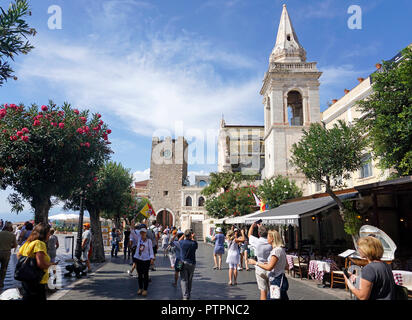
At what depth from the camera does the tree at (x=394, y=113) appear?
9.34 metres

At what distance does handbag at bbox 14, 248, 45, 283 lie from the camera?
398cm

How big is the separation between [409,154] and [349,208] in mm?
2720

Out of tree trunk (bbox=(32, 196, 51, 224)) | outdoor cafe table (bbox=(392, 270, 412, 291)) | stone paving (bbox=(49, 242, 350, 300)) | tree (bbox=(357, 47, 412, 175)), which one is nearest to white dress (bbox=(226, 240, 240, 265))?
stone paving (bbox=(49, 242, 350, 300))

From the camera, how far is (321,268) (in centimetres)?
910

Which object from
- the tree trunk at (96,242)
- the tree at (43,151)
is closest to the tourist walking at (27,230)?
the tree at (43,151)

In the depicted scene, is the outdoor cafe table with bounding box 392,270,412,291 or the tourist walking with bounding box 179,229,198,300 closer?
the tourist walking with bounding box 179,229,198,300

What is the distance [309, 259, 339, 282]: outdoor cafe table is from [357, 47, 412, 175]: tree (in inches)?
157

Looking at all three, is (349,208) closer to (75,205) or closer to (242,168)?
(75,205)

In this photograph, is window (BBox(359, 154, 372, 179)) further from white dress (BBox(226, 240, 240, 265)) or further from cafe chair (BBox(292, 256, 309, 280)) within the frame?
white dress (BBox(226, 240, 240, 265))

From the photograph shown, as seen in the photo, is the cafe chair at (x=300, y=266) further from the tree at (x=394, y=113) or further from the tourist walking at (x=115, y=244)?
the tourist walking at (x=115, y=244)

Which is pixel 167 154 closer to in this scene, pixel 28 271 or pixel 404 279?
pixel 404 279

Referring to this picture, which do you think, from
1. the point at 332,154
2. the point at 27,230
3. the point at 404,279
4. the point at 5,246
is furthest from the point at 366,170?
the point at 5,246

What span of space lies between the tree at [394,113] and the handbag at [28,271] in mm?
10274
